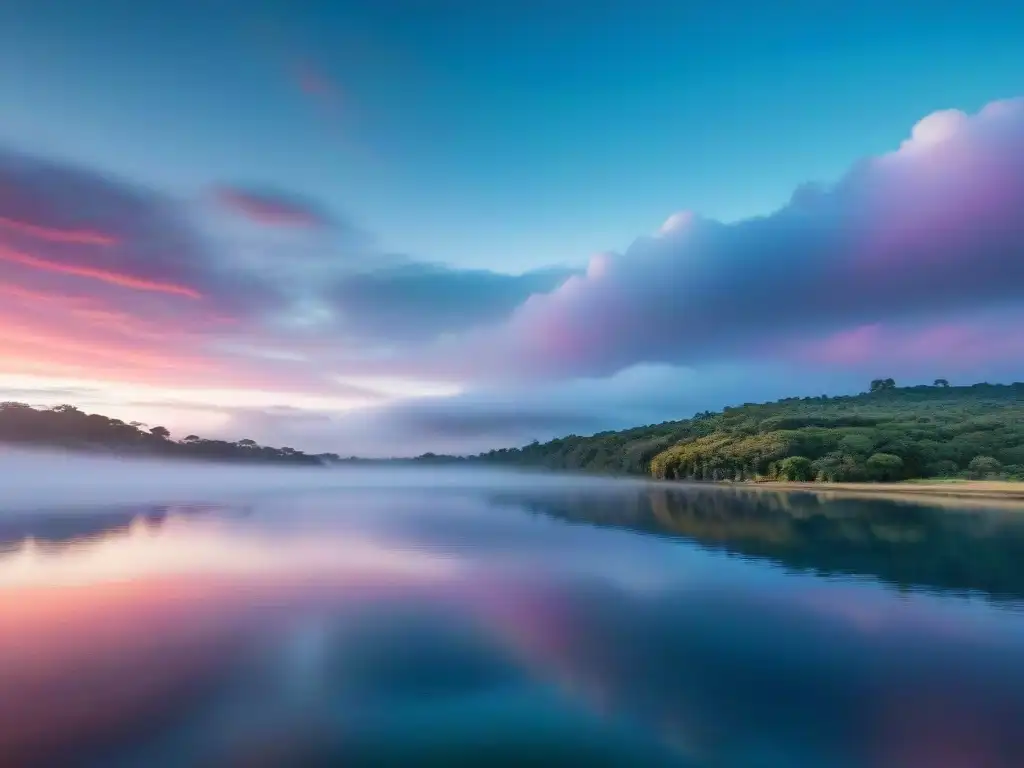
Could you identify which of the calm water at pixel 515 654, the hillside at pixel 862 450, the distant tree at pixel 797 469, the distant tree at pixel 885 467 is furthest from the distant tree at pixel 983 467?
the calm water at pixel 515 654

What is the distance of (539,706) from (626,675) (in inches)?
98.9

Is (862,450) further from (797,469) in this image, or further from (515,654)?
(515,654)

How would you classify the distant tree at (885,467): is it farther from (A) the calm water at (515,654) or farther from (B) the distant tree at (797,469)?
(A) the calm water at (515,654)

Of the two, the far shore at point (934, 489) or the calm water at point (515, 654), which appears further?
the far shore at point (934, 489)

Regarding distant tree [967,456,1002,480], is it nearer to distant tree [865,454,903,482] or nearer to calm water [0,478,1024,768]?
distant tree [865,454,903,482]

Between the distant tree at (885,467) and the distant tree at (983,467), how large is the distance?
22.6ft

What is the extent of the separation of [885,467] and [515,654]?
7471 centimetres

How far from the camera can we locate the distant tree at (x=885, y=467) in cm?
7612

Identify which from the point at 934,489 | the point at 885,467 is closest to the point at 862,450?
the point at 885,467

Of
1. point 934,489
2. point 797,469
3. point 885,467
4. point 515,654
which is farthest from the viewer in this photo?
point 797,469

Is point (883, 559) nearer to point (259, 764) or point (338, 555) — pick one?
point (338, 555)

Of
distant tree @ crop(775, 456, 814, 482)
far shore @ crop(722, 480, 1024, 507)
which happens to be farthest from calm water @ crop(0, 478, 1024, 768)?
distant tree @ crop(775, 456, 814, 482)

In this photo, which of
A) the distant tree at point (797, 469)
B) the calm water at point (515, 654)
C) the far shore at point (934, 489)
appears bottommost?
the calm water at point (515, 654)

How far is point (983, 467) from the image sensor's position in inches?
2854
